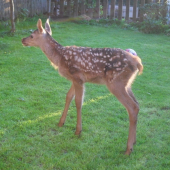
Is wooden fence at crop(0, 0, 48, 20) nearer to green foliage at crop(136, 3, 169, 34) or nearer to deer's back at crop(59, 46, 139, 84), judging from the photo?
green foliage at crop(136, 3, 169, 34)

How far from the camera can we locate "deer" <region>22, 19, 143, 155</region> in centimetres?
464

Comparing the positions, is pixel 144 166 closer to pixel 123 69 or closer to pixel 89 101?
pixel 123 69

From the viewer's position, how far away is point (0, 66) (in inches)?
322

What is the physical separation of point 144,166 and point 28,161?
1.72 metres

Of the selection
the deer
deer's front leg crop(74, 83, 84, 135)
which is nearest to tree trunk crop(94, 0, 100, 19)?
the deer

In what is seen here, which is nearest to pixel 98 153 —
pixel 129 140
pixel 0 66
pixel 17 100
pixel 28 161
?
pixel 129 140

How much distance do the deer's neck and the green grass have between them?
115 centimetres

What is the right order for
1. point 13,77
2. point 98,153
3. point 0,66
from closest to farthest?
point 98,153 → point 13,77 → point 0,66

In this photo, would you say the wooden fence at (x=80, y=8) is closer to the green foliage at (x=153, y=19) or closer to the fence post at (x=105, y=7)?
the fence post at (x=105, y=7)

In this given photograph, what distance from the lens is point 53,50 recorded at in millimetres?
5355

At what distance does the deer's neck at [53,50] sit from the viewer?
17.3 feet

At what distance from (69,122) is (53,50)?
140 centimetres

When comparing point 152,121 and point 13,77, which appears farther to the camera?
point 13,77

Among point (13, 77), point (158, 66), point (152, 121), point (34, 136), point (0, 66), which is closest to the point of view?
point (34, 136)
